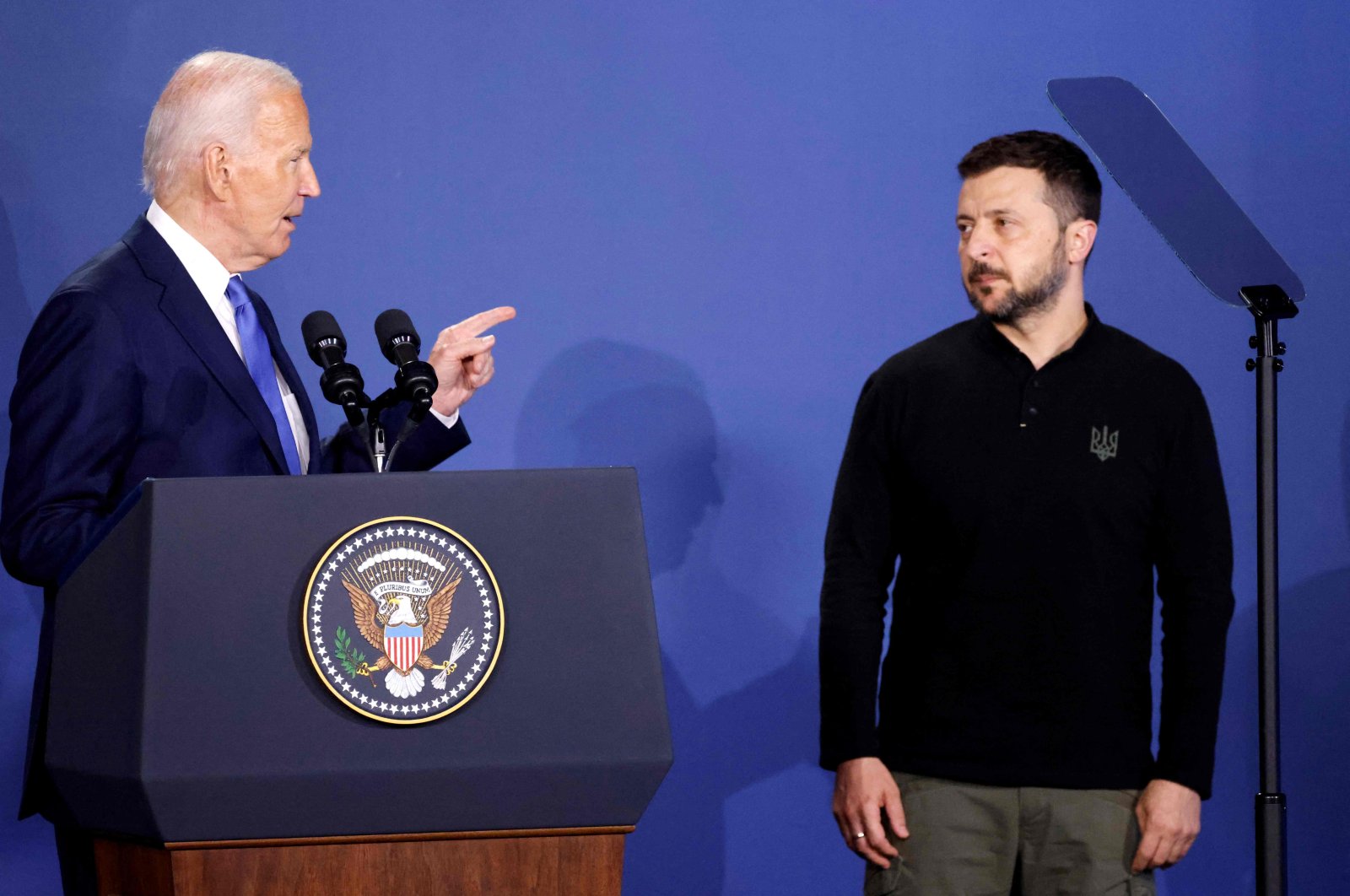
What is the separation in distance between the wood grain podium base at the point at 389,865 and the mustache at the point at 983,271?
1112mm

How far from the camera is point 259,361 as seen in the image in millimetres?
1855

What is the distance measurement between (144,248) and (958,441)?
1.09 m

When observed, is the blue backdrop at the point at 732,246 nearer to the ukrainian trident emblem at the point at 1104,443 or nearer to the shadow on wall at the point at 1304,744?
the shadow on wall at the point at 1304,744

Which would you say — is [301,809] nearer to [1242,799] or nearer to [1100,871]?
[1100,871]

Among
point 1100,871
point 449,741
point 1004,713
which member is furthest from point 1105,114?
point 449,741

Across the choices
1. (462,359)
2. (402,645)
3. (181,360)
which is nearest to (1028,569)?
(462,359)

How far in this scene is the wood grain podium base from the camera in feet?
4.08

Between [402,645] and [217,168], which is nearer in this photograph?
[402,645]

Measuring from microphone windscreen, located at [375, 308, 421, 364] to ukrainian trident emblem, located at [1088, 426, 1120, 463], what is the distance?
952mm

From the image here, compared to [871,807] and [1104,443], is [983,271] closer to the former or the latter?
[1104,443]

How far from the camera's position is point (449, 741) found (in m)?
1.27

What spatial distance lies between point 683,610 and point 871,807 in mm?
1028

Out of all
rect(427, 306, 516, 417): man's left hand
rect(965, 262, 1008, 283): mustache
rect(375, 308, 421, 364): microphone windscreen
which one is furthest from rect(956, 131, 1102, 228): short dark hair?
rect(375, 308, 421, 364): microphone windscreen

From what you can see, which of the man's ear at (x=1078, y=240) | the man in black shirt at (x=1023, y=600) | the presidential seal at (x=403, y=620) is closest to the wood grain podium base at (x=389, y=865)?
the presidential seal at (x=403, y=620)
